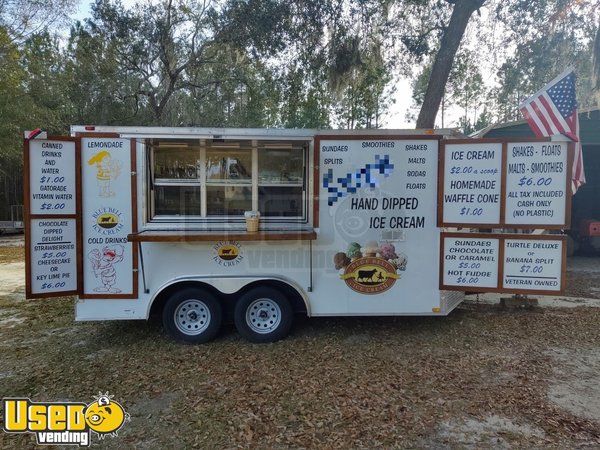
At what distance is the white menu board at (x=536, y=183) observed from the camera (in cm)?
442

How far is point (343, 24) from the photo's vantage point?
8.88 metres

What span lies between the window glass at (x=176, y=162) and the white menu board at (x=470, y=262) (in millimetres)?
3180

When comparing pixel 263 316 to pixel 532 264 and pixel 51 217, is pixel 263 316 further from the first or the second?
pixel 532 264

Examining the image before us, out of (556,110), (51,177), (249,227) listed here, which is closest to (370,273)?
(249,227)

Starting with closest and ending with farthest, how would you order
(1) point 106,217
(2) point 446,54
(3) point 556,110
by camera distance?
(1) point 106,217
(3) point 556,110
(2) point 446,54

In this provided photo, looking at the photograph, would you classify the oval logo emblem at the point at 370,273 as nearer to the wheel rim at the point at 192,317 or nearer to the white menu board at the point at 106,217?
the wheel rim at the point at 192,317

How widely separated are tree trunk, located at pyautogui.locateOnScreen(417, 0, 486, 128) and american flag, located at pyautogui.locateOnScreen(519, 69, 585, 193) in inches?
120

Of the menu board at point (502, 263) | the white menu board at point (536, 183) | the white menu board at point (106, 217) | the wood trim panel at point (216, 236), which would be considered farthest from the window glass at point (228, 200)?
the white menu board at point (536, 183)

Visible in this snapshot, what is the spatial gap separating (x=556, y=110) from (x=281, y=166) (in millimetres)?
3762

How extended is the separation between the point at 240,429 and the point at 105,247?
2.66 m

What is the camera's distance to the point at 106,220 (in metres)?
4.54

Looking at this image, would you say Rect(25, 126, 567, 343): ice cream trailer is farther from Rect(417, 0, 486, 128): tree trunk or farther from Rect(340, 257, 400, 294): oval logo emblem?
Rect(417, 0, 486, 128): tree trunk

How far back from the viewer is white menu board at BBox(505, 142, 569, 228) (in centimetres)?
442

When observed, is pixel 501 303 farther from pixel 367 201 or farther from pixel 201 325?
pixel 201 325
